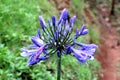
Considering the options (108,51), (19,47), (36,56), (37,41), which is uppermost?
(108,51)

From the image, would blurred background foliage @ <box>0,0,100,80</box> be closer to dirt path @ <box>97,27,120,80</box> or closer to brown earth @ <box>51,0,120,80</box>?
brown earth @ <box>51,0,120,80</box>

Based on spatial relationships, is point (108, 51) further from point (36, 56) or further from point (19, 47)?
point (36, 56)

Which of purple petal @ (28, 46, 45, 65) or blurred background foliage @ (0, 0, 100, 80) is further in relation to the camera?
blurred background foliage @ (0, 0, 100, 80)

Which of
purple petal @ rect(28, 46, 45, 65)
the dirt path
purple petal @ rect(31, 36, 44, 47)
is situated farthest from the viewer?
the dirt path

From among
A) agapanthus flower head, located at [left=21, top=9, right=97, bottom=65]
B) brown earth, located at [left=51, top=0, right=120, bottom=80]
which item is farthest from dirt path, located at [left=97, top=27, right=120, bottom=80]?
agapanthus flower head, located at [left=21, top=9, right=97, bottom=65]

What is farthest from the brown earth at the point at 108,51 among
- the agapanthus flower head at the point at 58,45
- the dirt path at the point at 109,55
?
the agapanthus flower head at the point at 58,45

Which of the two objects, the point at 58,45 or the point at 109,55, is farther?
the point at 109,55

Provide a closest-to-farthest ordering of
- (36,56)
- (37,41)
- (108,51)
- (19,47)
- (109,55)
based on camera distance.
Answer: (36,56) < (37,41) < (19,47) < (109,55) < (108,51)

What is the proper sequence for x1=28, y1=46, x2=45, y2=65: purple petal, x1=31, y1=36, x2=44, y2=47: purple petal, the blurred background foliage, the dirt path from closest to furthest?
x1=28, y1=46, x2=45, y2=65: purple petal, x1=31, y1=36, x2=44, y2=47: purple petal, the blurred background foliage, the dirt path

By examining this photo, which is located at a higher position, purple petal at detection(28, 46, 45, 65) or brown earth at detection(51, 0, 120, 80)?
brown earth at detection(51, 0, 120, 80)

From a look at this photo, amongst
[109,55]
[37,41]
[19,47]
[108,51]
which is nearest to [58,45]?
[37,41]

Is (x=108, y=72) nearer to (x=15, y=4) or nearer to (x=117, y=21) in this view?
(x=15, y=4)

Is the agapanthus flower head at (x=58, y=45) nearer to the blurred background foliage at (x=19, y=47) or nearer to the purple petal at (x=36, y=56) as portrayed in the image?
the purple petal at (x=36, y=56)

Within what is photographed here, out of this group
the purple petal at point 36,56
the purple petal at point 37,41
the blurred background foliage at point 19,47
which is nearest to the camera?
the purple petal at point 36,56
